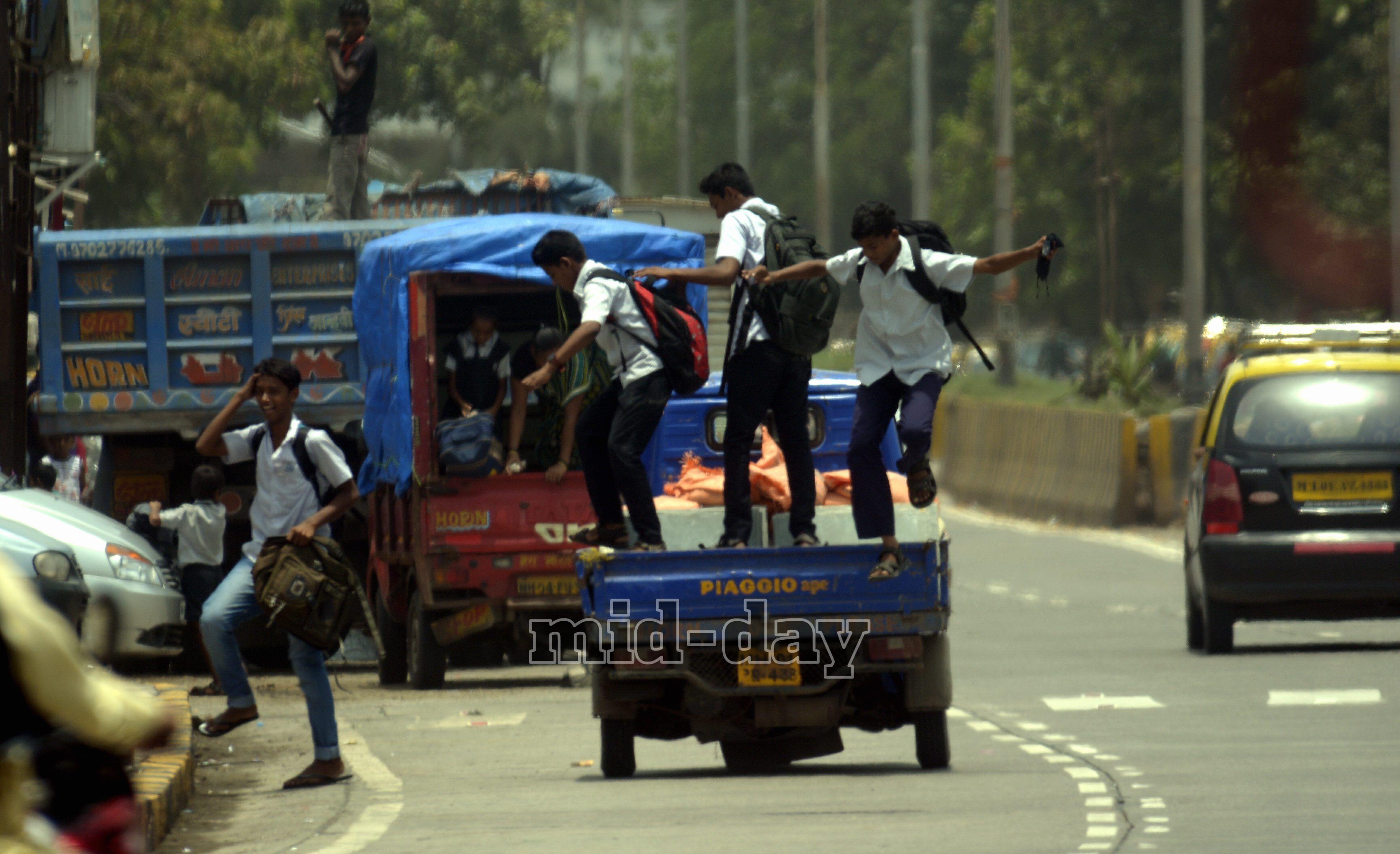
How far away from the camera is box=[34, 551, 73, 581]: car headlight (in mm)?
12711

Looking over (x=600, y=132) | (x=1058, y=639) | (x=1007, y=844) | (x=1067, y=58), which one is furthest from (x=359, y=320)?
(x=600, y=132)

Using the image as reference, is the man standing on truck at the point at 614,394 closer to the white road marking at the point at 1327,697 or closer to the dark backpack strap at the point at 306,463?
the dark backpack strap at the point at 306,463

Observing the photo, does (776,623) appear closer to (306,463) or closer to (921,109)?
(306,463)

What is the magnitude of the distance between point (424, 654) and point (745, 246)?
568 centimetres

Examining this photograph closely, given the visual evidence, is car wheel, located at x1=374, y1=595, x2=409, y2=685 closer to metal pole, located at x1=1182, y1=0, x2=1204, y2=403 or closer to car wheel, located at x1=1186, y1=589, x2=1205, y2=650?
car wheel, located at x1=1186, y1=589, x2=1205, y2=650

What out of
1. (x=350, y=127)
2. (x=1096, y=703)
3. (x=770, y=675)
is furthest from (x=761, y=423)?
(x=350, y=127)

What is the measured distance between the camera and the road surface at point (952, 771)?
8.72 meters

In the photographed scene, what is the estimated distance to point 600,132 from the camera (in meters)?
88.9

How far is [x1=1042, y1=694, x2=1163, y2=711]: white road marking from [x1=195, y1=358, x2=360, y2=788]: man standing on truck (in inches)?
160

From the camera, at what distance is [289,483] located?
10.5 m

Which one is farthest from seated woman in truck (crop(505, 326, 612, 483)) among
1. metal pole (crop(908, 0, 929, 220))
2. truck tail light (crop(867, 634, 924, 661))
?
metal pole (crop(908, 0, 929, 220))

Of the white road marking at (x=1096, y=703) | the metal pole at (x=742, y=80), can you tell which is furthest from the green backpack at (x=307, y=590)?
the metal pole at (x=742, y=80)

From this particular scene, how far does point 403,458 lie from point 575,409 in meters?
1.07

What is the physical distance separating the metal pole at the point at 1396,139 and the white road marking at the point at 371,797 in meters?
17.0
